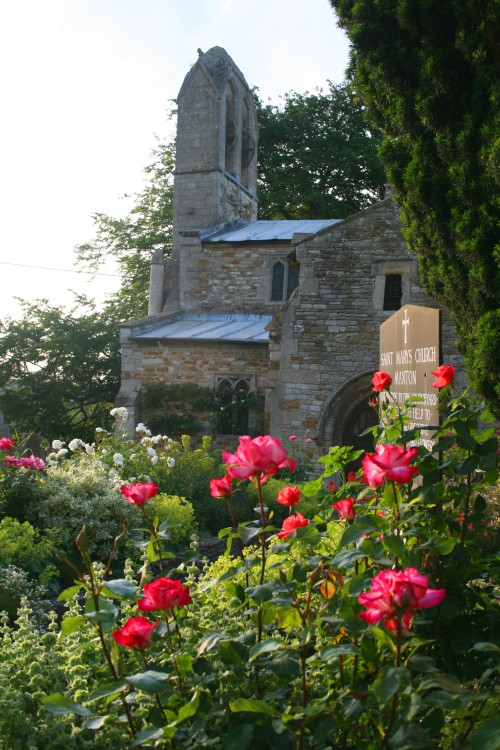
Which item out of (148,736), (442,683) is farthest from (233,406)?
(442,683)

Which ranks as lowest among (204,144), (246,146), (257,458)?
(257,458)

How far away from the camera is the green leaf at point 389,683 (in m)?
1.76

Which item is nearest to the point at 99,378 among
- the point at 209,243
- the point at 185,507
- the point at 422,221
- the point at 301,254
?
the point at 209,243

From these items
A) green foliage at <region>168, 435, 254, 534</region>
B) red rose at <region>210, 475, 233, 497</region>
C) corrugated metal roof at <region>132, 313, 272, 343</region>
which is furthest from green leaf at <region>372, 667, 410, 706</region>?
corrugated metal roof at <region>132, 313, 272, 343</region>

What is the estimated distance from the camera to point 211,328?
1827cm

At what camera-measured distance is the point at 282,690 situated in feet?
7.06

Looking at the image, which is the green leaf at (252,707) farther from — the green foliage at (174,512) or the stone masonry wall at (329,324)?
the stone masonry wall at (329,324)

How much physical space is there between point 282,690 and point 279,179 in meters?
27.8

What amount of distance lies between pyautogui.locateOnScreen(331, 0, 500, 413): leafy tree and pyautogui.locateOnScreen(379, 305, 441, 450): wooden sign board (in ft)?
1.85

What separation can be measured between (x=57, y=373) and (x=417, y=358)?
1798cm

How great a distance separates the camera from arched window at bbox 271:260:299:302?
759 inches

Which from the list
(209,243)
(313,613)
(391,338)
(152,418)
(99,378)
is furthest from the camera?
(99,378)

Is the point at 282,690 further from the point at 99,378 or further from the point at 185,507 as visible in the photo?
the point at 99,378

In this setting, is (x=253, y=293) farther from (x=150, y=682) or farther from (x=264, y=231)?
(x=150, y=682)
